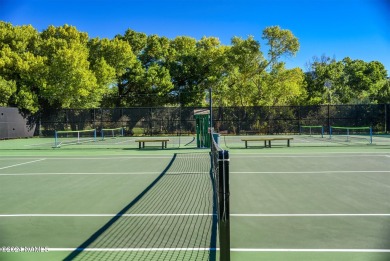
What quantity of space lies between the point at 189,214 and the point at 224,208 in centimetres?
272

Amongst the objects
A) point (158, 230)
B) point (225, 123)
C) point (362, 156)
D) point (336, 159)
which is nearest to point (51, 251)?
point (158, 230)

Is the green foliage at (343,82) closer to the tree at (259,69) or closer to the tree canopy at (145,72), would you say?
the tree canopy at (145,72)

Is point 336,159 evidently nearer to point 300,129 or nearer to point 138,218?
point 138,218

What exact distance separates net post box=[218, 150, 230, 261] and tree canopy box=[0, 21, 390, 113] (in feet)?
105

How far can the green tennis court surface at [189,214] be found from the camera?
15.2 ft

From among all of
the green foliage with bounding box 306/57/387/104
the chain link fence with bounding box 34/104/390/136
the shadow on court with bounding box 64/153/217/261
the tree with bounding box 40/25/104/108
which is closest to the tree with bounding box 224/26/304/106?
the chain link fence with bounding box 34/104/390/136

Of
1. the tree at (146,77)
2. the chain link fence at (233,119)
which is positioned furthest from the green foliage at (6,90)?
the tree at (146,77)

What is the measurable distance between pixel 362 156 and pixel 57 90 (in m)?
27.0

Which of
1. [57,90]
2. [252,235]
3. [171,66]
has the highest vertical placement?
[171,66]

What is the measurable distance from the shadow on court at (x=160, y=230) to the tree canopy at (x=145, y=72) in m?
28.3

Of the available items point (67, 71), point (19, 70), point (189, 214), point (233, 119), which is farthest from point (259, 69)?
point (189, 214)

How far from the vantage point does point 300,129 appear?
34.1m

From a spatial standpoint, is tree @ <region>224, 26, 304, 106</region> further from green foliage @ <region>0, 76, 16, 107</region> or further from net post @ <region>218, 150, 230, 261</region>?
net post @ <region>218, 150, 230, 261</region>

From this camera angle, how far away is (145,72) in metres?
41.2
